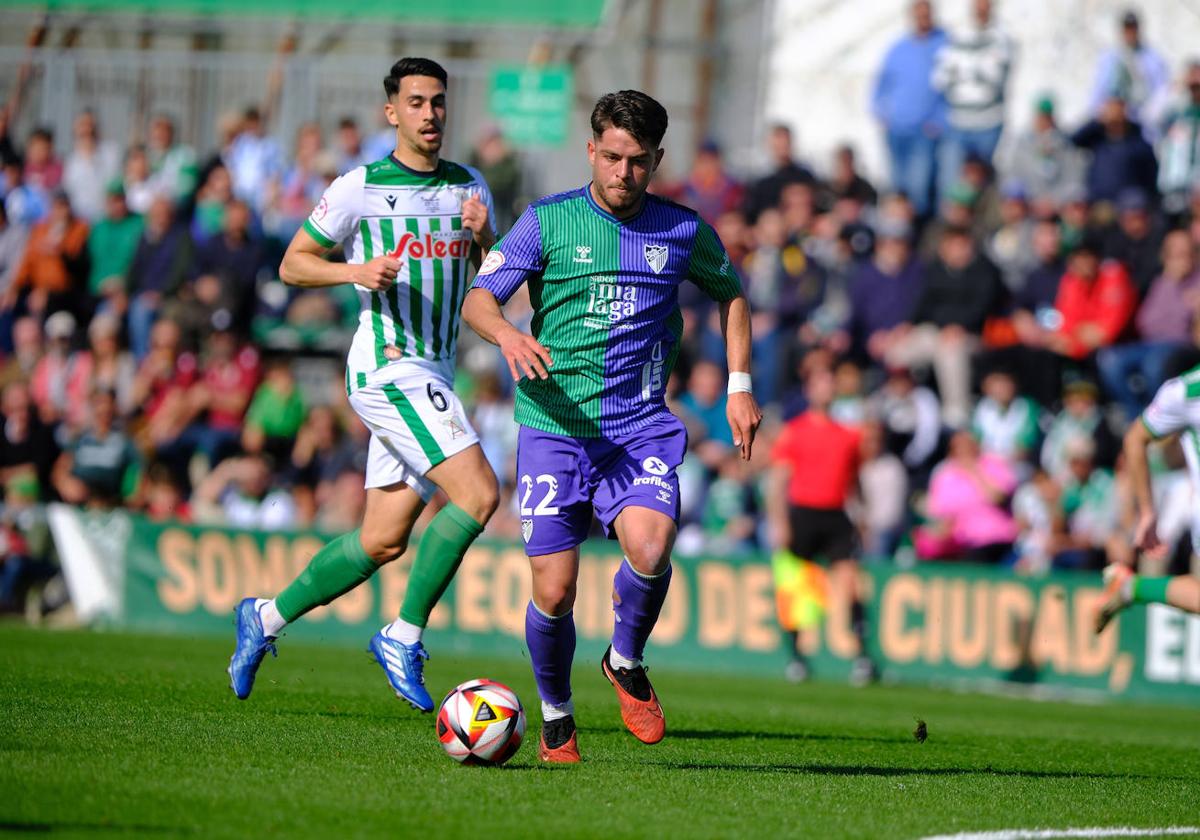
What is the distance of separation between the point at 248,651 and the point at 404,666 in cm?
88

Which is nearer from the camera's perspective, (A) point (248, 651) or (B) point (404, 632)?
(B) point (404, 632)

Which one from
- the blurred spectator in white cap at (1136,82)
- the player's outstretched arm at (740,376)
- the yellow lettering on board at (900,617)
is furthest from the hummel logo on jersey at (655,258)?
the blurred spectator in white cap at (1136,82)

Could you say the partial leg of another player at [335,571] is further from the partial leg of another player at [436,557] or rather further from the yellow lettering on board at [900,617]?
the yellow lettering on board at [900,617]

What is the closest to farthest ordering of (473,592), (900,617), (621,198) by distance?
(621,198) < (900,617) < (473,592)

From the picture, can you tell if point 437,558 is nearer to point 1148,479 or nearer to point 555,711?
point 555,711

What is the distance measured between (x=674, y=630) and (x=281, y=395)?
5.31 m

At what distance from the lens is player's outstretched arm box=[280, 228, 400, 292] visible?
770 centimetres

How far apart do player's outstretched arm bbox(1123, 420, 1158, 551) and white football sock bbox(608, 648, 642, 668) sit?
362 cm

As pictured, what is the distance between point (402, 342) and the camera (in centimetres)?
849

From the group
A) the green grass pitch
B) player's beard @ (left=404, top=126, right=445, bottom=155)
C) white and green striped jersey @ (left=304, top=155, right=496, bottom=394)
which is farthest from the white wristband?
player's beard @ (left=404, top=126, right=445, bottom=155)

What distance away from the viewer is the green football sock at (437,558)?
321 inches

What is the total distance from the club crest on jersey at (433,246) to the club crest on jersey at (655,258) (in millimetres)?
1465

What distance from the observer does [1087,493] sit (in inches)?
658

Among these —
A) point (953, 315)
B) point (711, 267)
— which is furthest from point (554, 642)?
point (953, 315)
